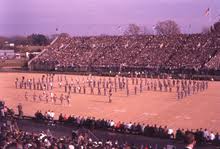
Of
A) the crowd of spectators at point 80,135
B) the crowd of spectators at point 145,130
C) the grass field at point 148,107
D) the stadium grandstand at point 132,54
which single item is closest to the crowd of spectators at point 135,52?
the stadium grandstand at point 132,54

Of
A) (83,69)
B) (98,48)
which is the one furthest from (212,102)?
(98,48)

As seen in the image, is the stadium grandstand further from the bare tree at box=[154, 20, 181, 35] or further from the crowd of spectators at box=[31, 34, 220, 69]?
the bare tree at box=[154, 20, 181, 35]

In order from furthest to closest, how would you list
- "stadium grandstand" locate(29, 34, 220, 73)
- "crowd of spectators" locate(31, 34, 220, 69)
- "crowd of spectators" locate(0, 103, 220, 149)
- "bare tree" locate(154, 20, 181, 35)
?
"bare tree" locate(154, 20, 181, 35)
"crowd of spectators" locate(31, 34, 220, 69)
"stadium grandstand" locate(29, 34, 220, 73)
"crowd of spectators" locate(0, 103, 220, 149)

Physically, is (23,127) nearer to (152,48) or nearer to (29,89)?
(29,89)

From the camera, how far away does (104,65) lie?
78000 millimetres

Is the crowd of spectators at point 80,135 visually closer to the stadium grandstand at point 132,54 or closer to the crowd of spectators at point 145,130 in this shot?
the crowd of spectators at point 145,130

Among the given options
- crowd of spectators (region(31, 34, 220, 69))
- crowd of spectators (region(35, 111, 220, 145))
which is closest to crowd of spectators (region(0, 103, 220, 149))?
crowd of spectators (region(35, 111, 220, 145))

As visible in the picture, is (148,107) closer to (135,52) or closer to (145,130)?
(145,130)

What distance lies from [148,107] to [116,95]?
29.0ft

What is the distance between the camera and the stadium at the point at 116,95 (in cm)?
2295

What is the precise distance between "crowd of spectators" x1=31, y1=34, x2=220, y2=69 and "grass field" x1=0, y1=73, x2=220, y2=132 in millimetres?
22791

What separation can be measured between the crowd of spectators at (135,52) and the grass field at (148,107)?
2279 centimetres

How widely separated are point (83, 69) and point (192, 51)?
20051mm

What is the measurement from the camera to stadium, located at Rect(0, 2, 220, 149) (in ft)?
75.3
